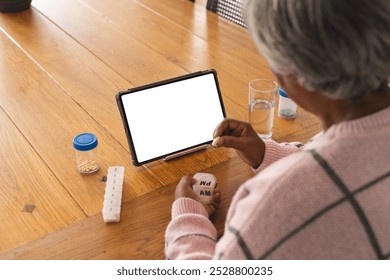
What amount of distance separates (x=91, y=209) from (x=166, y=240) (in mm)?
212

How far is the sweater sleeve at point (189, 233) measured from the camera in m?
0.96

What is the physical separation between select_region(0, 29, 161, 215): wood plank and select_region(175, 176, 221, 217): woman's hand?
0.32ft

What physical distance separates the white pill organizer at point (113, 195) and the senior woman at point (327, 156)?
15.3 inches

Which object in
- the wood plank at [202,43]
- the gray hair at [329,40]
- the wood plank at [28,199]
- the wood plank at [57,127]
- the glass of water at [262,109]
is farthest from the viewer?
the wood plank at [202,43]

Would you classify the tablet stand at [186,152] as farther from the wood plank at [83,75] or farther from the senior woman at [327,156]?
the senior woman at [327,156]

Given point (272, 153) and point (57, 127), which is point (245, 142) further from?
point (57, 127)

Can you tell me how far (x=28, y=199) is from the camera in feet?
3.81

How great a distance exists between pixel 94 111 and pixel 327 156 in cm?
92

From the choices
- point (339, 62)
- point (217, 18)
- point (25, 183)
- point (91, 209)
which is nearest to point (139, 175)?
point (91, 209)

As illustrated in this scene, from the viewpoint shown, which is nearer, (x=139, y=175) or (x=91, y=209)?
(x=91, y=209)

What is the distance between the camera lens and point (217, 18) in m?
2.11

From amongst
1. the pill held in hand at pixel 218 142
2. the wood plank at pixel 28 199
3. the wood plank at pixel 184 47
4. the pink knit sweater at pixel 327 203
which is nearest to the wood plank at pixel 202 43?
the wood plank at pixel 184 47
